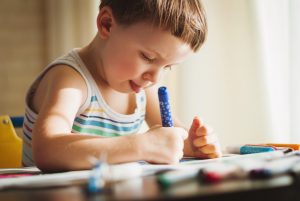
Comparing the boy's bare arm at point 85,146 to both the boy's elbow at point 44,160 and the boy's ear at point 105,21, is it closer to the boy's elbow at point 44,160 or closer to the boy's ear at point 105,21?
the boy's elbow at point 44,160

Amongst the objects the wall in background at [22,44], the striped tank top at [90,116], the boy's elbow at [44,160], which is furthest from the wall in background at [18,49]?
the boy's elbow at [44,160]

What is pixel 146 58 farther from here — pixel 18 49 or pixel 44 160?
pixel 18 49

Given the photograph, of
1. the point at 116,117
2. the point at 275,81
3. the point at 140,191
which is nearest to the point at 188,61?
the point at 275,81

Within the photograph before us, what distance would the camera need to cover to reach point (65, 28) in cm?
221

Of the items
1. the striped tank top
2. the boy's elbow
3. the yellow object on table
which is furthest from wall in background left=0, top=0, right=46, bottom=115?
the boy's elbow

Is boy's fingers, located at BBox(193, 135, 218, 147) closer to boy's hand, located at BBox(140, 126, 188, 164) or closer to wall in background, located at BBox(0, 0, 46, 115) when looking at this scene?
boy's hand, located at BBox(140, 126, 188, 164)

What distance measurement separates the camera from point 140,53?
0.86 m

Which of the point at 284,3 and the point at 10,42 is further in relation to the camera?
the point at 10,42

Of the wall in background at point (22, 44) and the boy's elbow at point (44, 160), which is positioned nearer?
the boy's elbow at point (44, 160)

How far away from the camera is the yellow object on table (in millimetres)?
1222

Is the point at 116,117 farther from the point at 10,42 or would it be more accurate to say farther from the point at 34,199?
the point at 10,42

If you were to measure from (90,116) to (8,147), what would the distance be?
1.12ft

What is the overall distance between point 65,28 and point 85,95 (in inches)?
52.3

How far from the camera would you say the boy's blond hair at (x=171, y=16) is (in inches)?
32.8
